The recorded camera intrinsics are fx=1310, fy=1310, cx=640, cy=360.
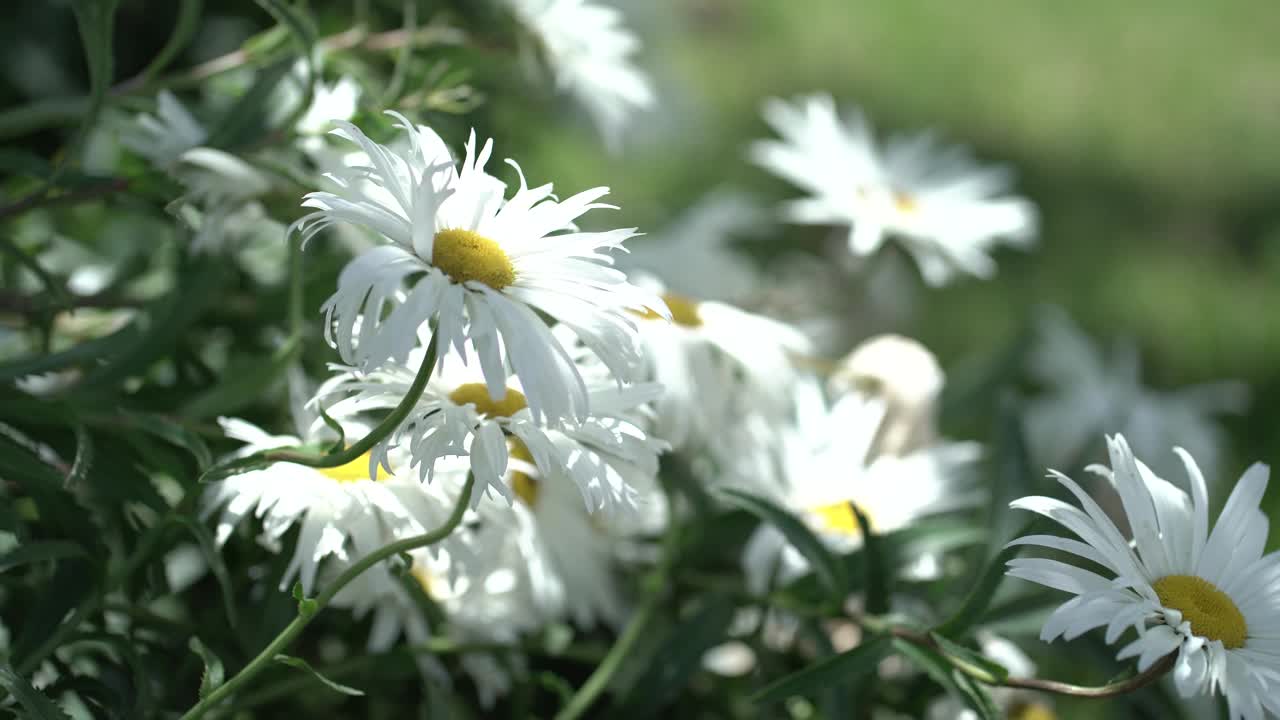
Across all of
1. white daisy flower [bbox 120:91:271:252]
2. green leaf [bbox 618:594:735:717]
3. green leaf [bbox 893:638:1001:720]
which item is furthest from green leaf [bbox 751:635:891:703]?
white daisy flower [bbox 120:91:271:252]

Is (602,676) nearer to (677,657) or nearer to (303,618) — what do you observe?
(677,657)

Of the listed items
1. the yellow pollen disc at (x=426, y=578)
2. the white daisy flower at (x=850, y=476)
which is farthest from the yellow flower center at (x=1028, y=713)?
the yellow pollen disc at (x=426, y=578)

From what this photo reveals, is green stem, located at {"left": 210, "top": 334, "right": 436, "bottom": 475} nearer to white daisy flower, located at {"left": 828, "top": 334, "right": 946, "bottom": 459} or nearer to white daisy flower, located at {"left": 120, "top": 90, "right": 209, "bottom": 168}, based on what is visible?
white daisy flower, located at {"left": 120, "top": 90, "right": 209, "bottom": 168}

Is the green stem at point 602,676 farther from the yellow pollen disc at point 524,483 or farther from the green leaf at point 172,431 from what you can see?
the green leaf at point 172,431

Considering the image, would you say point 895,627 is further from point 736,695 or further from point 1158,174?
point 1158,174

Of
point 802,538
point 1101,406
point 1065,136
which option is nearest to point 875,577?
point 802,538

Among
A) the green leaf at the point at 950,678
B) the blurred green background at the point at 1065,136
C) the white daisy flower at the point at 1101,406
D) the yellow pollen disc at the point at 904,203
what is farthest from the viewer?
the blurred green background at the point at 1065,136

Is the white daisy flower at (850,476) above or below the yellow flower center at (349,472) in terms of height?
below
